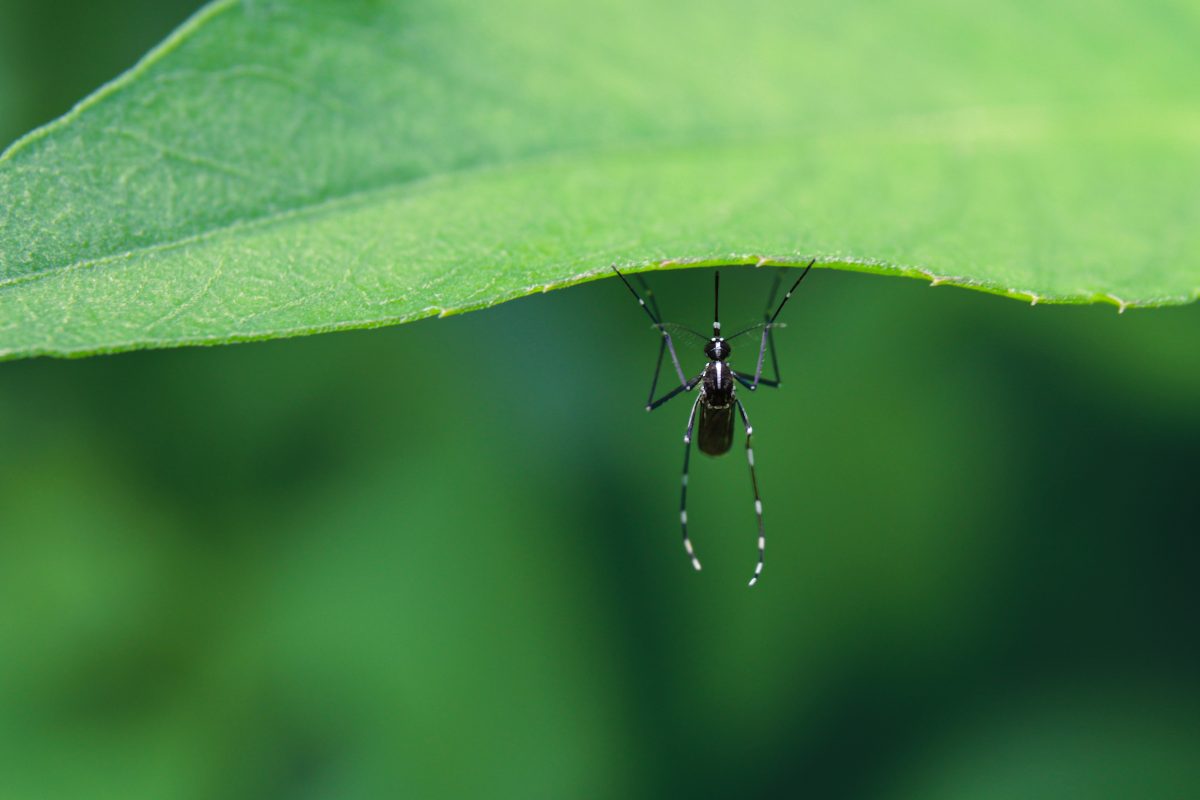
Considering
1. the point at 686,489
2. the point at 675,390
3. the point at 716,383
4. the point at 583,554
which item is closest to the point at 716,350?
the point at 716,383

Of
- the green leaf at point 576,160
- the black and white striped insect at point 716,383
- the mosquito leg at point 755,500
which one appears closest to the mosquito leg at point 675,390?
the black and white striped insect at point 716,383

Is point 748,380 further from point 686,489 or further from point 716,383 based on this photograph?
point 686,489

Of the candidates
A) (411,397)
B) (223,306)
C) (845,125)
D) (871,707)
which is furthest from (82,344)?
(871,707)

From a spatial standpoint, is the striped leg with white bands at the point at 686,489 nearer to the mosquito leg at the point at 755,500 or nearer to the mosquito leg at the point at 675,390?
the mosquito leg at the point at 675,390

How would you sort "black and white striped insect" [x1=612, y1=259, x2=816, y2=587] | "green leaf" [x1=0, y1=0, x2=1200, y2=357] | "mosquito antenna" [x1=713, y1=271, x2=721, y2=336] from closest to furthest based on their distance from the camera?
"green leaf" [x1=0, y1=0, x2=1200, y2=357] → "black and white striped insect" [x1=612, y1=259, x2=816, y2=587] → "mosquito antenna" [x1=713, y1=271, x2=721, y2=336]

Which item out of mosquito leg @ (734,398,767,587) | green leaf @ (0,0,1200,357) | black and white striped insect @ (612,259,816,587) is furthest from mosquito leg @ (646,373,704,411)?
green leaf @ (0,0,1200,357)

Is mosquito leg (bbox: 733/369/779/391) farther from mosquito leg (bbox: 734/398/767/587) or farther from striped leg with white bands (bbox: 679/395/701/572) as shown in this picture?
striped leg with white bands (bbox: 679/395/701/572)

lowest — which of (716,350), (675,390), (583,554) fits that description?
→ (583,554)
